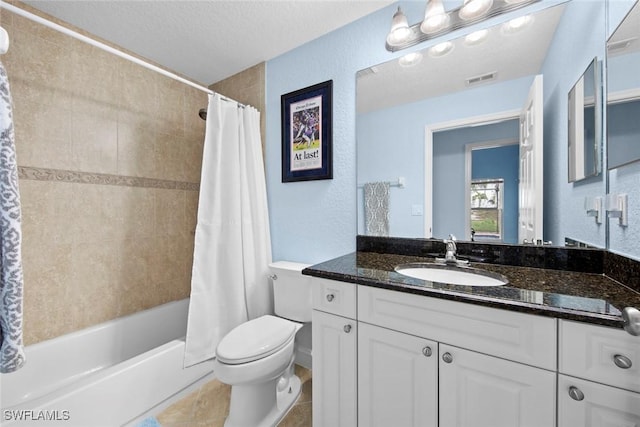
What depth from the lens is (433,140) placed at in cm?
137

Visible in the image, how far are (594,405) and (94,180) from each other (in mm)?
2522

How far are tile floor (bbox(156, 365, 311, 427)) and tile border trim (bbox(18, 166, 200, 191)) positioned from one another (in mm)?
1468

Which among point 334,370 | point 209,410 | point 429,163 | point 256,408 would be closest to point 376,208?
point 429,163

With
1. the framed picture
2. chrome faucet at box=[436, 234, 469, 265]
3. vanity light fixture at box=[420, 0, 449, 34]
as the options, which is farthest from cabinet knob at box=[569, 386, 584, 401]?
vanity light fixture at box=[420, 0, 449, 34]

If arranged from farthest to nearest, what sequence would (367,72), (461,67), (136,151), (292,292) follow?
(136,151), (292,292), (367,72), (461,67)

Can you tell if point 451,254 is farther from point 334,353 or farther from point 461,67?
point 461,67

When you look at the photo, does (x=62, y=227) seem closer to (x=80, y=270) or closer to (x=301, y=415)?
(x=80, y=270)

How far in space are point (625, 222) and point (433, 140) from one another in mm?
772

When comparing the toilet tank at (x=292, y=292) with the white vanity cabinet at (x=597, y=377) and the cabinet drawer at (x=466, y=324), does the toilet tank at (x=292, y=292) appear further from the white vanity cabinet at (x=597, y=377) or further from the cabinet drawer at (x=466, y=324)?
the white vanity cabinet at (x=597, y=377)

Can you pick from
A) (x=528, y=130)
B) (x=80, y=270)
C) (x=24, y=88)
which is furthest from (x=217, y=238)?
(x=528, y=130)

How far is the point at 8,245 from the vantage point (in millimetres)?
751

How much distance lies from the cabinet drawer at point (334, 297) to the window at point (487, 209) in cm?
72

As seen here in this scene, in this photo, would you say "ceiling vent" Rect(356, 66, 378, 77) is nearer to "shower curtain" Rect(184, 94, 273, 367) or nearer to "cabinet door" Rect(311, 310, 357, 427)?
"shower curtain" Rect(184, 94, 273, 367)

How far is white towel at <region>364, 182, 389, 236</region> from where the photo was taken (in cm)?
153
